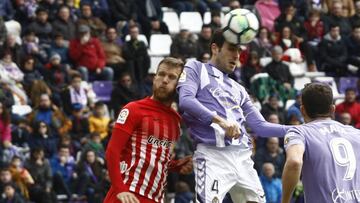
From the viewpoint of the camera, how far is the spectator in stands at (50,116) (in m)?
20.9

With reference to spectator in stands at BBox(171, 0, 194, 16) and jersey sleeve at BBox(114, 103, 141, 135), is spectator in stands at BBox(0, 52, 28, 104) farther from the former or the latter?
jersey sleeve at BBox(114, 103, 141, 135)

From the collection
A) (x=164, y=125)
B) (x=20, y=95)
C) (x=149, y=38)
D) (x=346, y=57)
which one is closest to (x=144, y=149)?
(x=164, y=125)

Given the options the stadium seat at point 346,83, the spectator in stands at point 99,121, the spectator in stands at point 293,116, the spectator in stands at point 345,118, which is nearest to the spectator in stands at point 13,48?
the spectator in stands at point 99,121

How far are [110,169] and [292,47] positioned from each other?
656 inches

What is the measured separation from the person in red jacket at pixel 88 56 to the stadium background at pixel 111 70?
0.02m

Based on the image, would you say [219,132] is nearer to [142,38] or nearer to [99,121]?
[99,121]

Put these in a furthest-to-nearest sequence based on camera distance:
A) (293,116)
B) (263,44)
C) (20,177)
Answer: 1. (263,44)
2. (293,116)
3. (20,177)

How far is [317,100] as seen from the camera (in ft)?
30.7

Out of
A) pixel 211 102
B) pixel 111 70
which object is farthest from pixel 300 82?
pixel 211 102

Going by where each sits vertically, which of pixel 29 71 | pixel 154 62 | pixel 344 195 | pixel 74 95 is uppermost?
pixel 344 195

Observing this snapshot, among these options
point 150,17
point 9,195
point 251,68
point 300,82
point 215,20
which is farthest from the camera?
point 300,82

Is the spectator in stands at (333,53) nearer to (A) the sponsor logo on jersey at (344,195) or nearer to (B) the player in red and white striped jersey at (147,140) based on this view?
(B) the player in red and white striped jersey at (147,140)

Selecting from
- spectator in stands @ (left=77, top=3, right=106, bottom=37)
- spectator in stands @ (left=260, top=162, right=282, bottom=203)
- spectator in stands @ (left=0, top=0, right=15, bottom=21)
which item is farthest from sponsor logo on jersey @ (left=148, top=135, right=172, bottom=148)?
spectator in stands @ (left=77, top=3, right=106, bottom=37)

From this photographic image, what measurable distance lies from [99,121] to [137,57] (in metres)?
2.66
